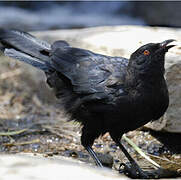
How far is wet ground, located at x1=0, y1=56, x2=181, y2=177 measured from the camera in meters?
4.85

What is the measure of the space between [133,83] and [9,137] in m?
1.75

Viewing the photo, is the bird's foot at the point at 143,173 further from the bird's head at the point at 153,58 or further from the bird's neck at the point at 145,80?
the bird's head at the point at 153,58

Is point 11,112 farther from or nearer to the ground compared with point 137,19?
nearer to the ground

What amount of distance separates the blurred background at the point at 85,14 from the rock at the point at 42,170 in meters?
7.05

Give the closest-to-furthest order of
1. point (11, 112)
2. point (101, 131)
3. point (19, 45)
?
1. point (101, 131)
2. point (19, 45)
3. point (11, 112)

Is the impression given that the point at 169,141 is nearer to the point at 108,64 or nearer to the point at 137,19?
the point at 108,64

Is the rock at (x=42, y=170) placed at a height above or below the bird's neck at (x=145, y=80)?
below

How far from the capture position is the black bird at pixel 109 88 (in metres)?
4.16

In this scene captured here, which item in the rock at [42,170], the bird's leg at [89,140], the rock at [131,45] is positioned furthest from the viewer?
the rock at [131,45]

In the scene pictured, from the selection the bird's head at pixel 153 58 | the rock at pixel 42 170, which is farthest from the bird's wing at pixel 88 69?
the rock at pixel 42 170

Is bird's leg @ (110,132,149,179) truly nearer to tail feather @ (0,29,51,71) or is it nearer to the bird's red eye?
the bird's red eye

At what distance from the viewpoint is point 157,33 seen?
5.73 metres

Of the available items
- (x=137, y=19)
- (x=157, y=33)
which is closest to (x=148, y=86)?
(x=157, y=33)

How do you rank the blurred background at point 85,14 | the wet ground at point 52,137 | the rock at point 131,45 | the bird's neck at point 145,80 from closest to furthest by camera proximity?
the bird's neck at point 145,80
the rock at point 131,45
the wet ground at point 52,137
the blurred background at point 85,14
